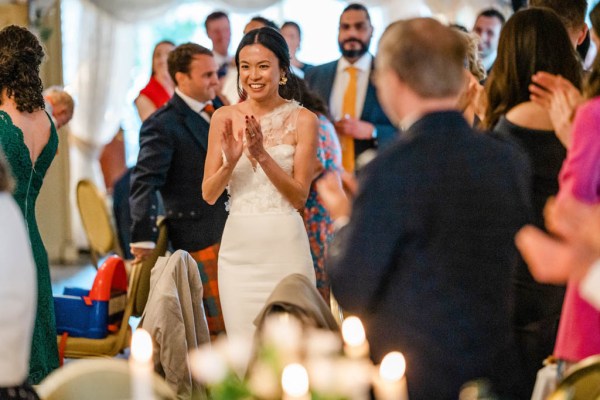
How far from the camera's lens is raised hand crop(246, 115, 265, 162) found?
352cm

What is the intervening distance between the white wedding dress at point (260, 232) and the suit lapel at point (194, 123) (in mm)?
902

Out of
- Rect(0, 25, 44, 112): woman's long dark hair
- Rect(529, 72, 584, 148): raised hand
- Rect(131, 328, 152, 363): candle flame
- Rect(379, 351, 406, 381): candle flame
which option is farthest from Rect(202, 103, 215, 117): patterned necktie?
Rect(379, 351, 406, 381): candle flame

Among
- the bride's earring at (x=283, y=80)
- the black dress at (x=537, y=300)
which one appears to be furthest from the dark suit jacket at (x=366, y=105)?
the black dress at (x=537, y=300)

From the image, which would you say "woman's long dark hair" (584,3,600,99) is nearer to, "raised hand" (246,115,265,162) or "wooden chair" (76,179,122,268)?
"raised hand" (246,115,265,162)

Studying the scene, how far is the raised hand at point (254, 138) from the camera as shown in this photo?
3.52 metres

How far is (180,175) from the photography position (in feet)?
15.6

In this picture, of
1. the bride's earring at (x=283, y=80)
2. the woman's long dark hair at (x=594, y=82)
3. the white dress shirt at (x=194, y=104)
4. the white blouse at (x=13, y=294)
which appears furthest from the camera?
the white dress shirt at (x=194, y=104)

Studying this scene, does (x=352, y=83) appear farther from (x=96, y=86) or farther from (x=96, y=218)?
(x=96, y=86)

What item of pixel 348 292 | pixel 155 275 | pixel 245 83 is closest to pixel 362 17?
pixel 245 83

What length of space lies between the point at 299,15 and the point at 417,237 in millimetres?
7883

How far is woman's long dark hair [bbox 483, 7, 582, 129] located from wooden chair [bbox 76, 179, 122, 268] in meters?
3.82

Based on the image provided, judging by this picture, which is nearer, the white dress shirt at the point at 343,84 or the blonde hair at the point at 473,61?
the blonde hair at the point at 473,61

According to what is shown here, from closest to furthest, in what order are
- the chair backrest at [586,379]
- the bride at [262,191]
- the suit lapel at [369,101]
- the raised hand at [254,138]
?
the chair backrest at [586,379] < the raised hand at [254,138] < the bride at [262,191] < the suit lapel at [369,101]

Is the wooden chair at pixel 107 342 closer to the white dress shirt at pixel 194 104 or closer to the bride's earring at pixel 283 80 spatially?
the white dress shirt at pixel 194 104
